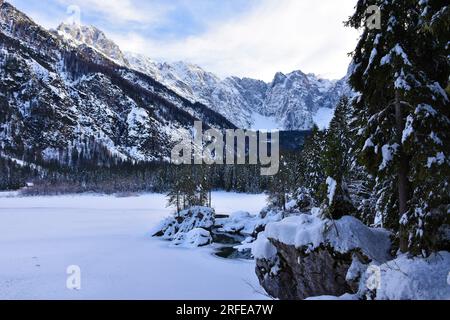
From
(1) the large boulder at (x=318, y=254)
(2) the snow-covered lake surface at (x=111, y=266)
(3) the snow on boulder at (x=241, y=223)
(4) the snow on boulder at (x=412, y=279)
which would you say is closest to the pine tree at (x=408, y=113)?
(4) the snow on boulder at (x=412, y=279)

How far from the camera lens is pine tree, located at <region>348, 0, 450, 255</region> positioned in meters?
9.74

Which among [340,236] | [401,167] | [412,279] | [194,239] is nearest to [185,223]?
[194,239]

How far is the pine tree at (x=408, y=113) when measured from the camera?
32.0 feet

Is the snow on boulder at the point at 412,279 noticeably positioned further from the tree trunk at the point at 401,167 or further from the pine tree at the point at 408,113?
the tree trunk at the point at 401,167

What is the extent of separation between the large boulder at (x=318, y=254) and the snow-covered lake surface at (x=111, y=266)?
81.1 inches

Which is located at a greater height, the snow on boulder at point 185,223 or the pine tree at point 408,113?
the pine tree at point 408,113

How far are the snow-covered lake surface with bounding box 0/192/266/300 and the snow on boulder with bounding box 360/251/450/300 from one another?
3459mm

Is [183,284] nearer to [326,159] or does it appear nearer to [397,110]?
[326,159]

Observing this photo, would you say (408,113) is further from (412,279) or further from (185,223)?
(185,223)

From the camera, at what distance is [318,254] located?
13.3m

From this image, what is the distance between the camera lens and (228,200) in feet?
350

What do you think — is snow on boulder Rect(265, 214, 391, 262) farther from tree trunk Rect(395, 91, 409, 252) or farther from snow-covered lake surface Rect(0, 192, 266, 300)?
snow-covered lake surface Rect(0, 192, 266, 300)
